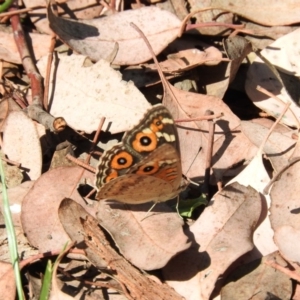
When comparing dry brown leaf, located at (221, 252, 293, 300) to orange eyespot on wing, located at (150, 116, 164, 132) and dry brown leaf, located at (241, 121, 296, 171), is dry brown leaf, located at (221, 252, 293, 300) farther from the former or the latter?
orange eyespot on wing, located at (150, 116, 164, 132)

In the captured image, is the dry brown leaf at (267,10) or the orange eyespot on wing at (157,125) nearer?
the orange eyespot on wing at (157,125)

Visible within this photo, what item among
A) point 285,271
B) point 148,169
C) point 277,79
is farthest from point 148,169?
point 277,79

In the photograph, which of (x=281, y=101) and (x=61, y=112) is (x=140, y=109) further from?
(x=281, y=101)

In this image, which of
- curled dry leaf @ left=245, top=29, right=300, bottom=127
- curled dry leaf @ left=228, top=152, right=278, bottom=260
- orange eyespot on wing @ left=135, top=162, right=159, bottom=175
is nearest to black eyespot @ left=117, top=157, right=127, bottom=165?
orange eyespot on wing @ left=135, top=162, right=159, bottom=175

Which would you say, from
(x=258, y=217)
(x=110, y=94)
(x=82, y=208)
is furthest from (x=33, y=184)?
(x=258, y=217)

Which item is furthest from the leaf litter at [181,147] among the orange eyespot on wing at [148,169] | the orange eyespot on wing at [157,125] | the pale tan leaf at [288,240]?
the orange eyespot on wing at [157,125]

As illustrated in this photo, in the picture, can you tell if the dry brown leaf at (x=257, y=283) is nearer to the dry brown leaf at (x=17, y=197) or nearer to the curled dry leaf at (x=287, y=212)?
the curled dry leaf at (x=287, y=212)
